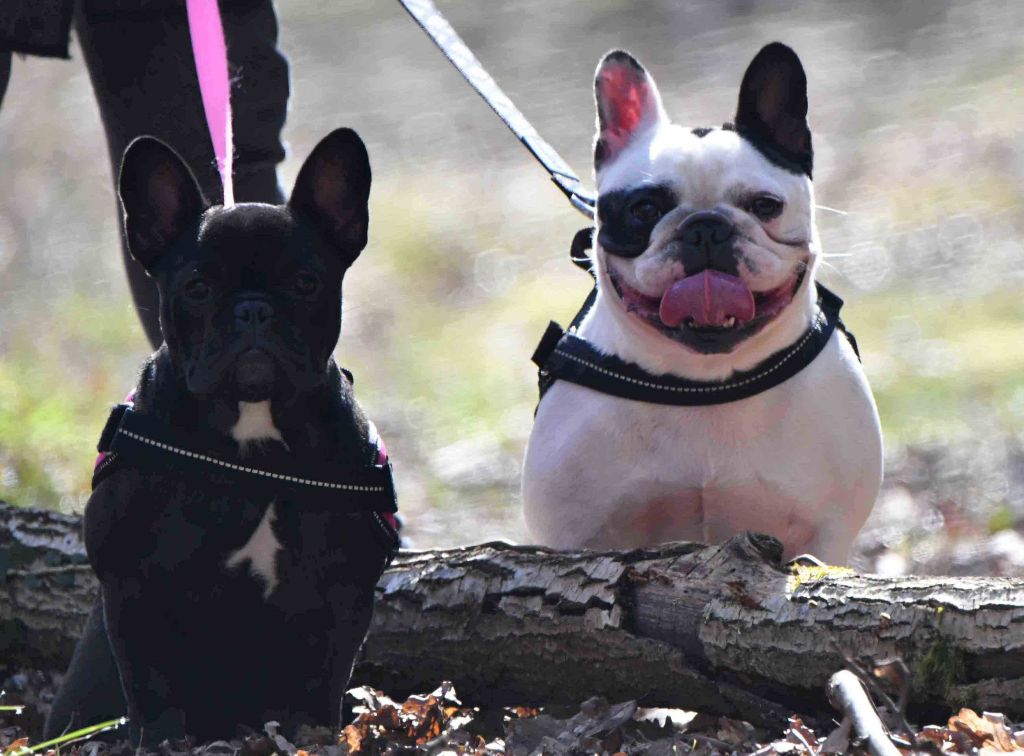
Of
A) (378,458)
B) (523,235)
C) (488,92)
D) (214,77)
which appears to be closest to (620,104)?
(488,92)

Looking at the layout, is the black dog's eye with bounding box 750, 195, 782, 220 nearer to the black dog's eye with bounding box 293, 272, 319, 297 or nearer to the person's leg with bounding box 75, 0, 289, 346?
the black dog's eye with bounding box 293, 272, 319, 297

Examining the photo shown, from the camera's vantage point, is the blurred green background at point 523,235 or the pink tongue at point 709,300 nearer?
the pink tongue at point 709,300

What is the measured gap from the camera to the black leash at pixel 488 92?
4.73 metres

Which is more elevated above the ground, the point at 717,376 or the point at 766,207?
the point at 766,207

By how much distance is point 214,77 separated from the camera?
386 cm

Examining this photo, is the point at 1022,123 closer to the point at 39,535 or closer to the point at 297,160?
the point at 297,160

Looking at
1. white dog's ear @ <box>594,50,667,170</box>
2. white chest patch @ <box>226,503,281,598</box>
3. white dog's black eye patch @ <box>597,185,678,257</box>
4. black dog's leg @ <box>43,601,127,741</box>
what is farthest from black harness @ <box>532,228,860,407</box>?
black dog's leg @ <box>43,601,127,741</box>

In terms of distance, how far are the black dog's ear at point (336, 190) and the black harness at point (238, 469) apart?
1.48 ft

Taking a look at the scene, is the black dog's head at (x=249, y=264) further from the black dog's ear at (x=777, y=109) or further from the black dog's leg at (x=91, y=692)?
the black dog's ear at (x=777, y=109)

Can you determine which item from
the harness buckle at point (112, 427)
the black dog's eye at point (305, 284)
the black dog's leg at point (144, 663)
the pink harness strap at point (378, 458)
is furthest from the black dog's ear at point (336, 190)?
the black dog's leg at point (144, 663)

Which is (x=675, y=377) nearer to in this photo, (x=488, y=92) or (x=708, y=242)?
(x=708, y=242)

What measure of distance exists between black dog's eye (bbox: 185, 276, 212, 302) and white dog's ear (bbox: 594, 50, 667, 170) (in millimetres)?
1495

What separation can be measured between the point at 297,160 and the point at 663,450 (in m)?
8.21

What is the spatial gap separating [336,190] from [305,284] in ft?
0.80
